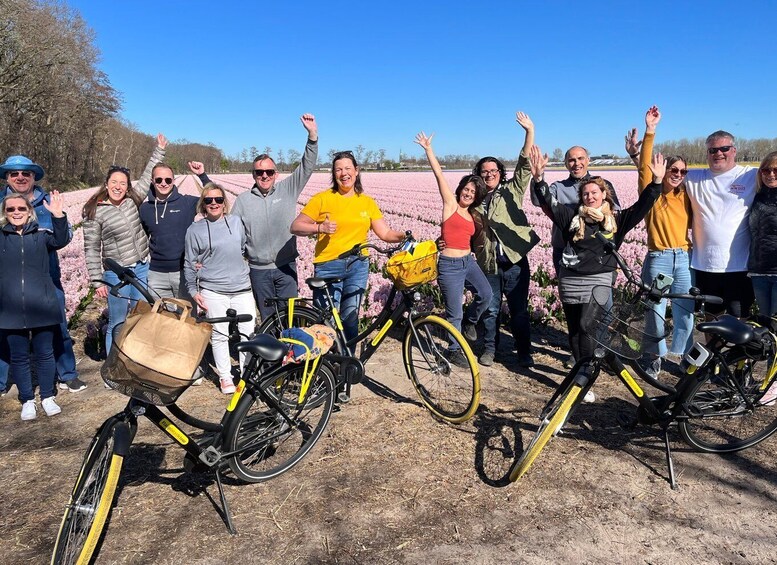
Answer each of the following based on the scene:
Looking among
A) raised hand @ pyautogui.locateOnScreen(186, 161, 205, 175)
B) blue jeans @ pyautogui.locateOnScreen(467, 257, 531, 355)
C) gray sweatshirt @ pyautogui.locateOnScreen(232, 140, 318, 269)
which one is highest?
raised hand @ pyautogui.locateOnScreen(186, 161, 205, 175)

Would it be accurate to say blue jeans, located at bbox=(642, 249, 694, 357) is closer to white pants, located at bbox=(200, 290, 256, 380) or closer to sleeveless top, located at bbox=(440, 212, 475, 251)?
sleeveless top, located at bbox=(440, 212, 475, 251)

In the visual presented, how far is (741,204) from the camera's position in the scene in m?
4.93

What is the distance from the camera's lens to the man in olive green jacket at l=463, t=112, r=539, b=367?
226 inches

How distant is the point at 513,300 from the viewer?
6.04 meters

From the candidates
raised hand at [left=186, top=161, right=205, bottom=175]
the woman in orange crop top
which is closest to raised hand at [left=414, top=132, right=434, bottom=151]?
the woman in orange crop top

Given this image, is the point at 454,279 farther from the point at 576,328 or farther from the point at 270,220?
the point at 270,220

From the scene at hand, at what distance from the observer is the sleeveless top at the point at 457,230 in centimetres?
548

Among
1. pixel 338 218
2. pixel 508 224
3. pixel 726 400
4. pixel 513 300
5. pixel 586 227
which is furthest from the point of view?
pixel 513 300

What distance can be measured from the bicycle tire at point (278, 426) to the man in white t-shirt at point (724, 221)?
12.7ft

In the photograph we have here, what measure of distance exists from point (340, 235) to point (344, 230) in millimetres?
63

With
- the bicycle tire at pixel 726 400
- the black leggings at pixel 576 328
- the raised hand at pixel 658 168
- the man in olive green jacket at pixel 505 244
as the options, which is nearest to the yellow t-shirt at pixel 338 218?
the man in olive green jacket at pixel 505 244

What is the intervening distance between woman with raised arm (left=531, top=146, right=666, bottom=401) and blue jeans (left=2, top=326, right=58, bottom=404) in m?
4.81

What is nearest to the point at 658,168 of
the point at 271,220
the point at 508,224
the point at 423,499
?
the point at 508,224

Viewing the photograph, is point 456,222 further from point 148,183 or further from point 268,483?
point 148,183
